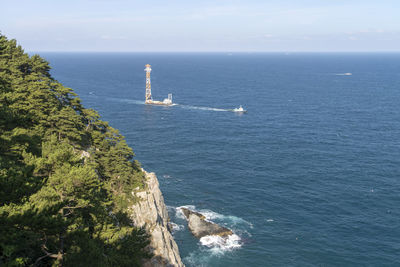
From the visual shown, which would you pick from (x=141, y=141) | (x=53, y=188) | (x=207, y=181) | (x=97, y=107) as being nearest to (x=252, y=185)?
(x=207, y=181)

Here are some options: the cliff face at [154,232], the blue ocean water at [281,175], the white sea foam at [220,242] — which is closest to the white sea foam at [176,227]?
the blue ocean water at [281,175]

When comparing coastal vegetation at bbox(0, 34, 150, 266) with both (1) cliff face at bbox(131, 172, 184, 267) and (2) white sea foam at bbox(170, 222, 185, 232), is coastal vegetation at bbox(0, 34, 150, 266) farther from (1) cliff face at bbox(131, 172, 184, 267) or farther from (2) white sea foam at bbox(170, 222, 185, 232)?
(2) white sea foam at bbox(170, 222, 185, 232)

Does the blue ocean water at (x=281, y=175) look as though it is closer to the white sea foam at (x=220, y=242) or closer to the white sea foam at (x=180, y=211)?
the white sea foam at (x=220, y=242)

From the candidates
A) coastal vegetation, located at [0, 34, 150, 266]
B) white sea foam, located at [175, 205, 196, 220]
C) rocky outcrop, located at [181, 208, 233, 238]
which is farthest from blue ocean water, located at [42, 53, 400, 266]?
coastal vegetation, located at [0, 34, 150, 266]

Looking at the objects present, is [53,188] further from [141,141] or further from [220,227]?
[141,141]

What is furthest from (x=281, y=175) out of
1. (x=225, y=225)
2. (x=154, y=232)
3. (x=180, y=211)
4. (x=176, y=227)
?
(x=154, y=232)

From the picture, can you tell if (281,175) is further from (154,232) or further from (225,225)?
(154,232)
